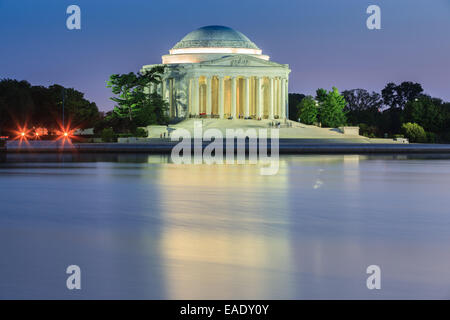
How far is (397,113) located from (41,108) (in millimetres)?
69708

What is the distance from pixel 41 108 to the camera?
107 m

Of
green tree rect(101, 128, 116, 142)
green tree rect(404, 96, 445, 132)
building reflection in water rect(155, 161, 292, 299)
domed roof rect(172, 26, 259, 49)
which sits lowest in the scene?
building reflection in water rect(155, 161, 292, 299)

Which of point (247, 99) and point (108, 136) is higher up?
point (247, 99)

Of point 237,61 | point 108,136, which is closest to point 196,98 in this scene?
point 237,61

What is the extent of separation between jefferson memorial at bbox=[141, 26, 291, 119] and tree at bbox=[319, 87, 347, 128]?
8.80 metres

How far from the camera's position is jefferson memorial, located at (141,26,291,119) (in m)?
121

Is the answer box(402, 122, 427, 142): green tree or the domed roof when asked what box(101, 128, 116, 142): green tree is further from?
the domed roof

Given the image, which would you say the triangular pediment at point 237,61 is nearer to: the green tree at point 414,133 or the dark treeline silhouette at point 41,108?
the dark treeline silhouette at point 41,108

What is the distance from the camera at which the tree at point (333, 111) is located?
379 feet

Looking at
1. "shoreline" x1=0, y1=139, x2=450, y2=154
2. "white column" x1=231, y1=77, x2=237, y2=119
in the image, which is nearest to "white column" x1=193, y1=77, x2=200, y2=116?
"white column" x1=231, y1=77, x2=237, y2=119

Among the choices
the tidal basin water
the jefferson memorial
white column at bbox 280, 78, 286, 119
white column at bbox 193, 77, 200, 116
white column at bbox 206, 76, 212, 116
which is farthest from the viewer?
white column at bbox 280, 78, 286, 119

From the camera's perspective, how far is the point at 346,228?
65.6 feet

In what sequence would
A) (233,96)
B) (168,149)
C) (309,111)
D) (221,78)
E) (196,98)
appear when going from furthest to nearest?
1. (196,98)
2. (233,96)
3. (309,111)
4. (221,78)
5. (168,149)

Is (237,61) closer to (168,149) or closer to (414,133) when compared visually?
(414,133)
